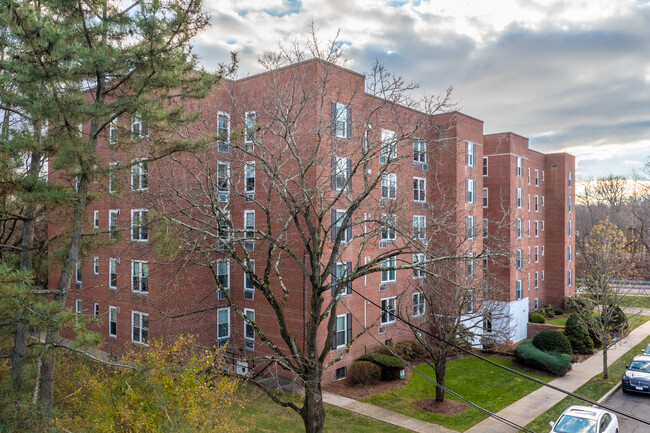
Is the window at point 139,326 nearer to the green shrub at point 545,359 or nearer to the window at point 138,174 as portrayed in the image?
the window at point 138,174

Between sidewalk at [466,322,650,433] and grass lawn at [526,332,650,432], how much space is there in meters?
0.23

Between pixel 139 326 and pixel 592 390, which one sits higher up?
pixel 139 326

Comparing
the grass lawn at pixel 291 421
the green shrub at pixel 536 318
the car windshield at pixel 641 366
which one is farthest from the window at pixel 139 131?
the green shrub at pixel 536 318

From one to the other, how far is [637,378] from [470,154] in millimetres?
14803

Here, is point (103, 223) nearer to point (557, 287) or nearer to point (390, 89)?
point (390, 89)

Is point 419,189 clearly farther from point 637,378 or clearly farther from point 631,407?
point 631,407

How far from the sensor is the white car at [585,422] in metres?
14.1

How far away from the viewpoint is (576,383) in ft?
71.8

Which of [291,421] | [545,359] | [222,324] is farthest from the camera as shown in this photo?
[545,359]

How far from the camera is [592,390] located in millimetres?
20875

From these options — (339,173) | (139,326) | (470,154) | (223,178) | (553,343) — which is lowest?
(553,343)

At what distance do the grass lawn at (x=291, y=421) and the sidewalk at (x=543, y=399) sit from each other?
3290mm

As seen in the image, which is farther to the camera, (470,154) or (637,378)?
(470,154)

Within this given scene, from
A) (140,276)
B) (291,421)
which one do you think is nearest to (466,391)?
(291,421)
